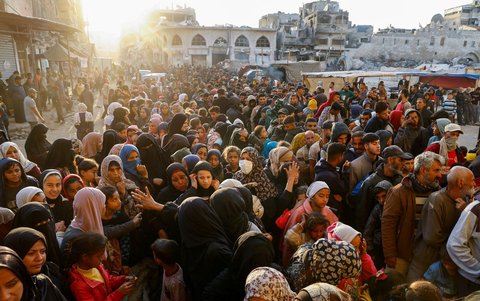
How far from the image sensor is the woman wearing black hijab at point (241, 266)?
7.09ft

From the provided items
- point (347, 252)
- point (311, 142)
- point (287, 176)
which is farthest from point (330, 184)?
point (347, 252)

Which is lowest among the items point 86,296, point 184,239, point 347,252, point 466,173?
point 86,296

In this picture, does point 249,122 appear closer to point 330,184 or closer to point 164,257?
point 330,184

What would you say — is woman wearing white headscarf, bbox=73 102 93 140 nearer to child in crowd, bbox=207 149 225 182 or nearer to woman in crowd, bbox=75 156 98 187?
woman in crowd, bbox=75 156 98 187

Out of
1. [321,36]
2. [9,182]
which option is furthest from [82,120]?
[321,36]

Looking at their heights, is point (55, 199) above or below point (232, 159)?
below

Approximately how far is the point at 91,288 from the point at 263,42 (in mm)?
48877

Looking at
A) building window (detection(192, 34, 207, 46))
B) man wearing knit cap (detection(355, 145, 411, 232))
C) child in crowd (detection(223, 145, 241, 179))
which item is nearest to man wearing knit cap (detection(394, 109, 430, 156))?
man wearing knit cap (detection(355, 145, 411, 232))

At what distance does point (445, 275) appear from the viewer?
2.73 m

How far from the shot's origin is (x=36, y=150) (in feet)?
17.8

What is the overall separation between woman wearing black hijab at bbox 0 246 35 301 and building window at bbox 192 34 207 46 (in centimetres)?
4711

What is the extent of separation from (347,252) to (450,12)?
85341mm

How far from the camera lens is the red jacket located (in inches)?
90.5

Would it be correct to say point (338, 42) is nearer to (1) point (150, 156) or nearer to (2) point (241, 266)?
(1) point (150, 156)
